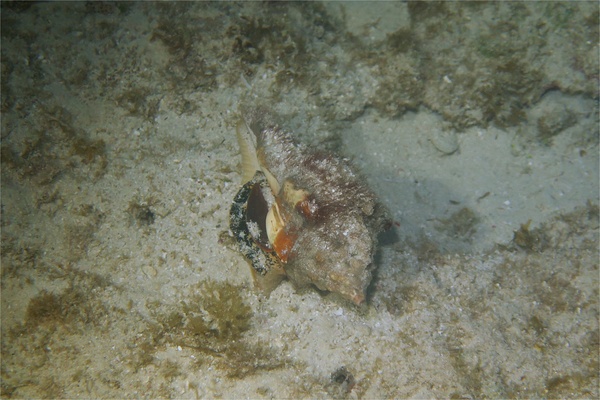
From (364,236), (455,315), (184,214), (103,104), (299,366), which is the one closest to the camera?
(364,236)

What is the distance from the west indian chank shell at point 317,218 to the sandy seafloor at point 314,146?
79 cm

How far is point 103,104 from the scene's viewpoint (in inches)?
155

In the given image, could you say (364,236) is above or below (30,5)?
above

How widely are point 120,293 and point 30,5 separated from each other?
3.65 m

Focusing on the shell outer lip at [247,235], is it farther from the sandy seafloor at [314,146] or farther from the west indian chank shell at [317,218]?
the sandy seafloor at [314,146]

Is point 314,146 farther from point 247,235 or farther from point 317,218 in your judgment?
point 247,235

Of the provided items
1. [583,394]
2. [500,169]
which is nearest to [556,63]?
[500,169]

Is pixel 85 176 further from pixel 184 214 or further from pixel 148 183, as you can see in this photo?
pixel 184 214

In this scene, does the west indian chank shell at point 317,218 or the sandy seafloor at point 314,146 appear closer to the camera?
the west indian chank shell at point 317,218

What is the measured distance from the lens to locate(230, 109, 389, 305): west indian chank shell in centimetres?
238

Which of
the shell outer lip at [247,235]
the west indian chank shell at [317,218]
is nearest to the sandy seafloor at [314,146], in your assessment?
the shell outer lip at [247,235]

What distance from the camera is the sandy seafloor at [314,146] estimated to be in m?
3.06

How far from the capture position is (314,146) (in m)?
2.91

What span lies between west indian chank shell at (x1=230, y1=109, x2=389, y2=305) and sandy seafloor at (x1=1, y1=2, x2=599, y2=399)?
2.60ft
